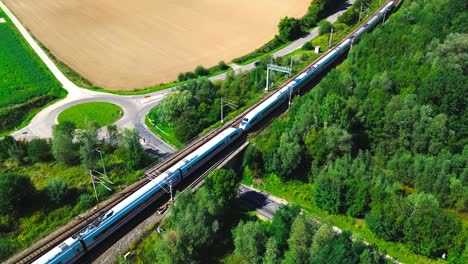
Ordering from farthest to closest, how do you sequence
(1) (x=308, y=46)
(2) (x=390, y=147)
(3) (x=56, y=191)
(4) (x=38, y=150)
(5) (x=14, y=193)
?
(1) (x=308, y=46), (4) (x=38, y=150), (2) (x=390, y=147), (3) (x=56, y=191), (5) (x=14, y=193)

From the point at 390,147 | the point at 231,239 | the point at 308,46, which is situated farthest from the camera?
the point at 308,46

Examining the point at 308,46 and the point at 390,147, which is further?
the point at 308,46

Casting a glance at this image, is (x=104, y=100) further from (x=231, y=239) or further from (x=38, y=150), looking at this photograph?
(x=231, y=239)

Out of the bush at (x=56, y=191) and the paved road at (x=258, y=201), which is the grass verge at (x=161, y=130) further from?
the bush at (x=56, y=191)

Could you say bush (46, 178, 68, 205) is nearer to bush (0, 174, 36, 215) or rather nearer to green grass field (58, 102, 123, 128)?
bush (0, 174, 36, 215)

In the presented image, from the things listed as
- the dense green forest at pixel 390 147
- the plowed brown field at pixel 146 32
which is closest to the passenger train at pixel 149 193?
the dense green forest at pixel 390 147

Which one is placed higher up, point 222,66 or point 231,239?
point 222,66

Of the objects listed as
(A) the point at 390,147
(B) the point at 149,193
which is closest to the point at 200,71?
(B) the point at 149,193
